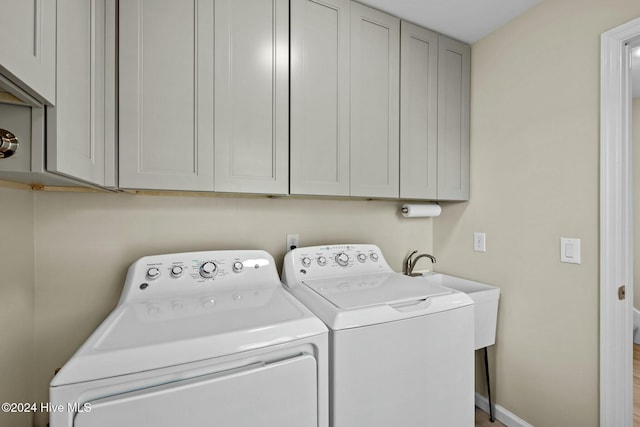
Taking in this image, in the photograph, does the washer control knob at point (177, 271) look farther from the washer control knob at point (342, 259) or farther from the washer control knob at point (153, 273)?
the washer control knob at point (342, 259)

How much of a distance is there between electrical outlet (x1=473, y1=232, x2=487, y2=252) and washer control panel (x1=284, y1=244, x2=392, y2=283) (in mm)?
669

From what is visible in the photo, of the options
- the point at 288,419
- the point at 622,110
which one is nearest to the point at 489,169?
the point at 622,110

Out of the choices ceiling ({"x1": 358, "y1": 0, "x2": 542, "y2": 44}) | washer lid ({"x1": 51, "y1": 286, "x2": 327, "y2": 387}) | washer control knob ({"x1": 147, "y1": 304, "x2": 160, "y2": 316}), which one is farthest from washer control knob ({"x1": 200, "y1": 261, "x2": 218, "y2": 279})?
ceiling ({"x1": 358, "y1": 0, "x2": 542, "y2": 44})

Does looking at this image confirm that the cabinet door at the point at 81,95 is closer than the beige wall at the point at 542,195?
Yes

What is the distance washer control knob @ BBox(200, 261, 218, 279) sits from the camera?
133cm

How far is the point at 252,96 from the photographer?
132 cm

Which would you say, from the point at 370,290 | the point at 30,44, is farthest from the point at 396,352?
the point at 30,44

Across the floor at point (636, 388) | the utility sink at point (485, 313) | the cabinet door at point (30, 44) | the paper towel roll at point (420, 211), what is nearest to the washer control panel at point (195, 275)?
the cabinet door at point (30, 44)

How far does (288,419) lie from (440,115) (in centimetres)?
179

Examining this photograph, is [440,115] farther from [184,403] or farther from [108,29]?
[184,403]

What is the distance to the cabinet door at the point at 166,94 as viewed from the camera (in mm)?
1130

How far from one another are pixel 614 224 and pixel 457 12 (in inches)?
53.1

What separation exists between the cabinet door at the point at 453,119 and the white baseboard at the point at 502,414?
1311 millimetres

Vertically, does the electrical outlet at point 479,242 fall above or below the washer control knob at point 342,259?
above
